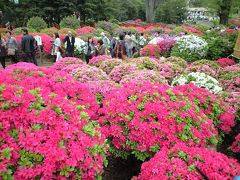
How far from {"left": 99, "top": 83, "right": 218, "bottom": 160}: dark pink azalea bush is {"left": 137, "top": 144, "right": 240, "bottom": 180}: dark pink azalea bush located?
0.53 metres

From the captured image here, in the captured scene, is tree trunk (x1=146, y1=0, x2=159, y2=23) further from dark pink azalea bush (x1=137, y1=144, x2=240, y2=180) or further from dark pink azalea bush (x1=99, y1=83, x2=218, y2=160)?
dark pink azalea bush (x1=137, y1=144, x2=240, y2=180)

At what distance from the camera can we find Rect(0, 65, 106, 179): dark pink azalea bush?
2.97 meters

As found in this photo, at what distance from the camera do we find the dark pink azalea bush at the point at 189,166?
3.42 metres

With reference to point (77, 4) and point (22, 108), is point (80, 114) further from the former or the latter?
point (77, 4)

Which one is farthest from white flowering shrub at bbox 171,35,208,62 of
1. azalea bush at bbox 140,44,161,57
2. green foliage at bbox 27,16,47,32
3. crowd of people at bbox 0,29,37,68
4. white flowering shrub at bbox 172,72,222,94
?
green foliage at bbox 27,16,47,32

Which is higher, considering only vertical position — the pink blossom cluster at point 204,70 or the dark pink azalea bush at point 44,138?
the dark pink azalea bush at point 44,138

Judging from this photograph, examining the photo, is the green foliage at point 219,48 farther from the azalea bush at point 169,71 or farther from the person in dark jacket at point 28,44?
the person in dark jacket at point 28,44

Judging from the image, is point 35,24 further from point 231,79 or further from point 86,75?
point 231,79

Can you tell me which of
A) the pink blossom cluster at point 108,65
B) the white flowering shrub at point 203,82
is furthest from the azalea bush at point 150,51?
the white flowering shrub at point 203,82

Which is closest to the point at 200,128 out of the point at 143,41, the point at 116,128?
the point at 116,128

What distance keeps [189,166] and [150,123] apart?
1101mm

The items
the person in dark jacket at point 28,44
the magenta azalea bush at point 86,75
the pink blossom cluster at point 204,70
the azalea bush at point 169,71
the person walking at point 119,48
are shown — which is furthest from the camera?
the person walking at point 119,48

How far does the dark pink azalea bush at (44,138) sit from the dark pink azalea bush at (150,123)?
2.38 ft

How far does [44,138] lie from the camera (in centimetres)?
320
